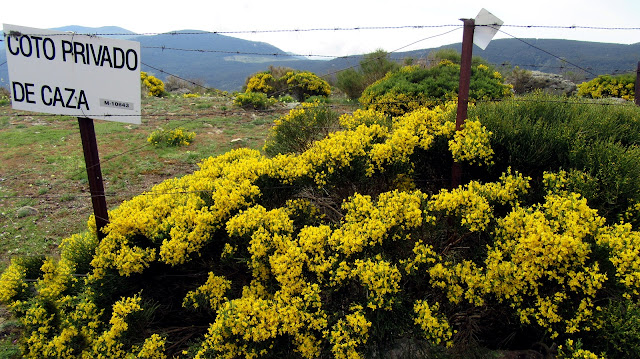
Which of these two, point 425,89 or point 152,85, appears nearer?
point 425,89

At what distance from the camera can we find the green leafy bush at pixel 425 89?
10.4 m

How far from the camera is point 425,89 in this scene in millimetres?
10875

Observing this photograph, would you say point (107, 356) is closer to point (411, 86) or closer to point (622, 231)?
point (622, 231)

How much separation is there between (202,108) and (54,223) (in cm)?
977

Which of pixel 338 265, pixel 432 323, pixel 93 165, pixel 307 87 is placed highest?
pixel 307 87

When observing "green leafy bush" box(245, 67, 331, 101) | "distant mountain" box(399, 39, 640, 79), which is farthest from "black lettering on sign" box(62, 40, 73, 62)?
"distant mountain" box(399, 39, 640, 79)

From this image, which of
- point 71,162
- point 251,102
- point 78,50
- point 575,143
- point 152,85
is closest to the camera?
point 78,50

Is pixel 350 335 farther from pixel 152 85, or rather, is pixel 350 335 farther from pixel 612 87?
pixel 152 85

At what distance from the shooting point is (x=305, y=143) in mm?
7906

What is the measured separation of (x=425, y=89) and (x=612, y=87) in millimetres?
10346

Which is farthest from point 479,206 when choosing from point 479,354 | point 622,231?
point 479,354

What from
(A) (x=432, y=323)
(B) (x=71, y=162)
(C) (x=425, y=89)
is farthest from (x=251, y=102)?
(A) (x=432, y=323)

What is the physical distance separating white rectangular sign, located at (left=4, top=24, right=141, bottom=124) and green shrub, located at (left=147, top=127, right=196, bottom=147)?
24.5 ft

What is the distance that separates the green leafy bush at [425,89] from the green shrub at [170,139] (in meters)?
5.44
